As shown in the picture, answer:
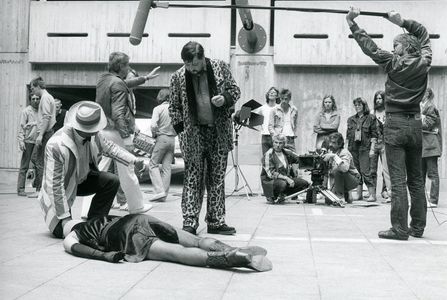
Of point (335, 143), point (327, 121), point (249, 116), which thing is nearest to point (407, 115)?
point (335, 143)

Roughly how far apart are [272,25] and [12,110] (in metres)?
6.08

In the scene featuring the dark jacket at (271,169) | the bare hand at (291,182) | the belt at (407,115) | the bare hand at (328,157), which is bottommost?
the bare hand at (291,182)

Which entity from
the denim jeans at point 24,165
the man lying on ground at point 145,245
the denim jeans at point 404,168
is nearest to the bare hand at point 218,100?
the man lying on ground at point 145,245

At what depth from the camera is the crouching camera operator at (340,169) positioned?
37.3 ft

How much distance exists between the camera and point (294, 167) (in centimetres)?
1288

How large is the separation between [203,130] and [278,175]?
4659 millimetres

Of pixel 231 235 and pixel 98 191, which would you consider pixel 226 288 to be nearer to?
pixel 231 235

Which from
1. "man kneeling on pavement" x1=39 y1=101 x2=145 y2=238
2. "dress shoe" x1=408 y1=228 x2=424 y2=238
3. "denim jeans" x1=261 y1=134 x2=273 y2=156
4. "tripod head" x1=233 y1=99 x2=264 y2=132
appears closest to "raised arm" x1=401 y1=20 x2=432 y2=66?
"dress shoe" x1=408 y1=228 x2=424 y2=238

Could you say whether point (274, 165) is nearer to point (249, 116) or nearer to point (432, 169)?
point (249, 116)

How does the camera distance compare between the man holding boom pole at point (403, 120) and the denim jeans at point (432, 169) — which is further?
the denim jeans at point (432, 169)

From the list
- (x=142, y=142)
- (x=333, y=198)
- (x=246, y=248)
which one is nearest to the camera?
(x=246, y=248)

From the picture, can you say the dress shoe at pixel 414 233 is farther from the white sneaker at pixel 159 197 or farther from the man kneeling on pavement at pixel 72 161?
the white sneaker at pixel 159 197

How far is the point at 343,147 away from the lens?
11914 millimetres

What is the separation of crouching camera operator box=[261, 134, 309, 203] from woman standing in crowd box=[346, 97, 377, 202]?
1.25 meters
